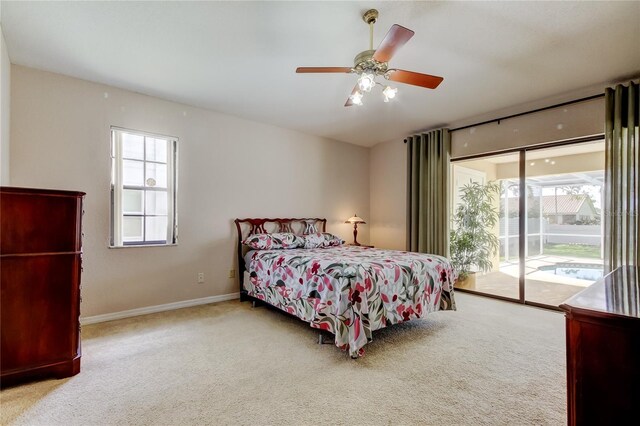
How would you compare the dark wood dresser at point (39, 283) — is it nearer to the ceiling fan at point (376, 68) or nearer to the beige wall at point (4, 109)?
the beige wall at point (4, 109)

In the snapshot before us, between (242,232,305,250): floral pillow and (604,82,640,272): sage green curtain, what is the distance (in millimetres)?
3605

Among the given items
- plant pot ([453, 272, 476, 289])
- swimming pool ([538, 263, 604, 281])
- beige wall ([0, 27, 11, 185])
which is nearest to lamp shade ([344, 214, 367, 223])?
plant pot ([453, 272, 476, 289])

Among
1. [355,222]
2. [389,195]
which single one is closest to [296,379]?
[355,222]

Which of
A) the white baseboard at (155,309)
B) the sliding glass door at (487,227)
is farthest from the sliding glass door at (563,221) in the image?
the white baseboard at (155,309)

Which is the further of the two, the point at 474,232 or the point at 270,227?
the point at 474,232

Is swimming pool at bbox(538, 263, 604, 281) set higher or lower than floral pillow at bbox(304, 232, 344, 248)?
lower

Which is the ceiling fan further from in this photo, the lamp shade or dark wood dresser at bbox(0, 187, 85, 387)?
the lamp shade

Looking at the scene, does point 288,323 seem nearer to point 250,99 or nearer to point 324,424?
point 324,424

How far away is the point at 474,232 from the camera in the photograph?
189 inches

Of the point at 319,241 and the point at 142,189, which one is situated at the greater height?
the point at 142,189

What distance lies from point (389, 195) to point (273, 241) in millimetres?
2770

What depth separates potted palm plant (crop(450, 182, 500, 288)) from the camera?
464 cm

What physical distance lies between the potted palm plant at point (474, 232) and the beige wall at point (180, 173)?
6.83 feet

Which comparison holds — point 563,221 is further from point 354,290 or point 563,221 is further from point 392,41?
point 392,41
